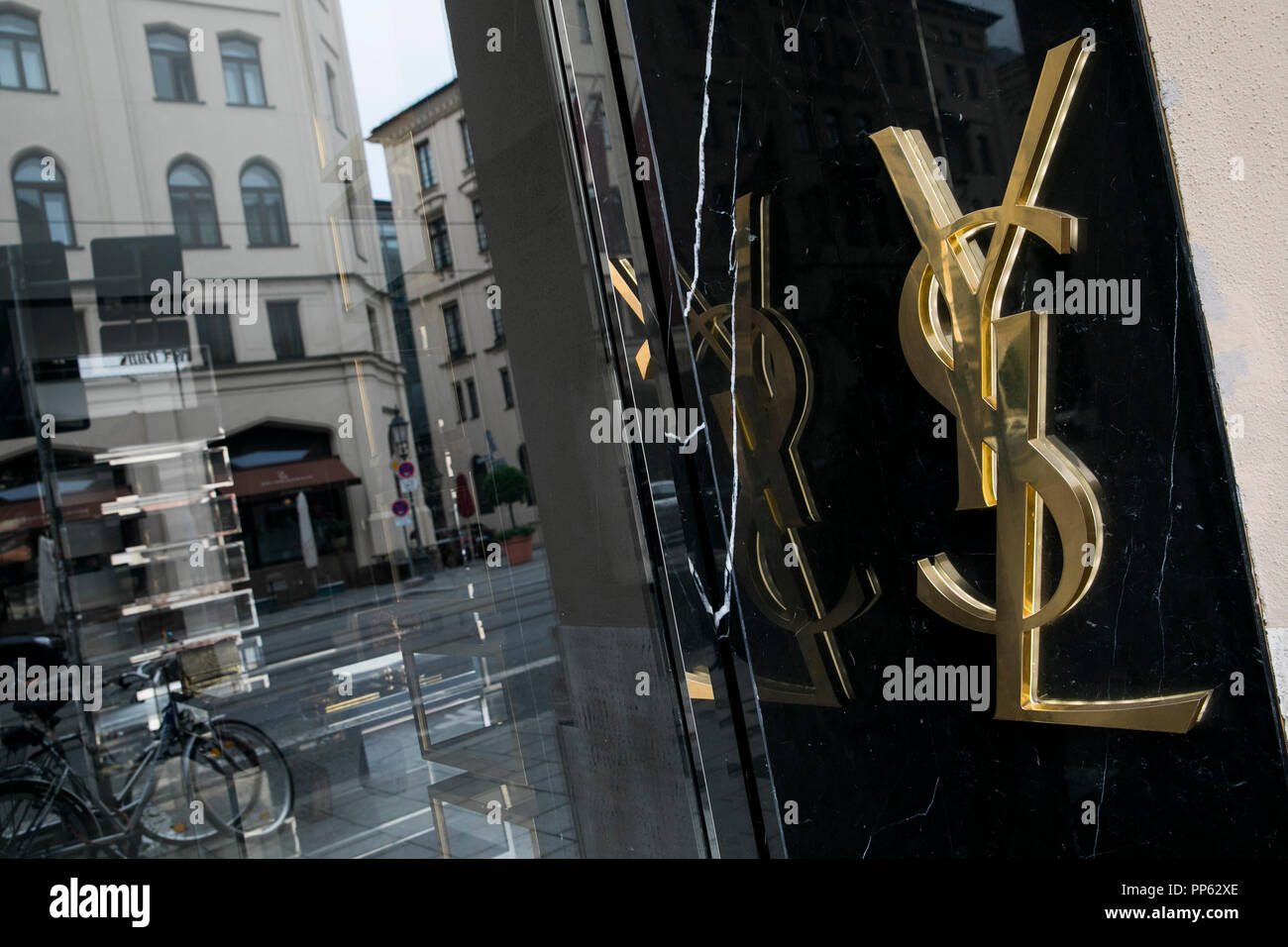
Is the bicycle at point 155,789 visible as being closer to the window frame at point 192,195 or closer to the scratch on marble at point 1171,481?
the window frame at point 192,195

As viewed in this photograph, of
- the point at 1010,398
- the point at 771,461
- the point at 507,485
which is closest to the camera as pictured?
the point at 1010,398

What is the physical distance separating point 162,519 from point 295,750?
1.08 meters

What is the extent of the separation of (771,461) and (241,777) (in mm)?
2521

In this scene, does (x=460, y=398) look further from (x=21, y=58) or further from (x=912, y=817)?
(x=21, y=58)

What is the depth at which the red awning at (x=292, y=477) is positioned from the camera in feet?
11.7

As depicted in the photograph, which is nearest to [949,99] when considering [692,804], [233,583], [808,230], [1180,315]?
[808,230]

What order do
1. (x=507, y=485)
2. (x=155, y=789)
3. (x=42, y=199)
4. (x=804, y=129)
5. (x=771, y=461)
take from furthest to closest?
(x=155, y=789) → (x=42, y=199) → (x=507, y=485) → (x=771, y=461) → (x=804, y=129)

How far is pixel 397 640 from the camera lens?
3570 mm

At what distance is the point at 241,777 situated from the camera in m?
3.61

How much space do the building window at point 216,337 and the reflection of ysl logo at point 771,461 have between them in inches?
76.4

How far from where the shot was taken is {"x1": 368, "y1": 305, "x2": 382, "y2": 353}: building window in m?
3.49

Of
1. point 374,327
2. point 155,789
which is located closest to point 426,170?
point 374,327

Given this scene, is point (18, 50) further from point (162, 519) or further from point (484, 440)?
point (484, 440)

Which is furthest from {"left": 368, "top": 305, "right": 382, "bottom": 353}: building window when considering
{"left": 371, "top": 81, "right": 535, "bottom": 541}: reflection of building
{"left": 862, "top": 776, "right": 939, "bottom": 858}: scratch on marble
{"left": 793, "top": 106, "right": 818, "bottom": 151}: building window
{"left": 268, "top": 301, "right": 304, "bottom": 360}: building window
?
{"left": 862, "top": 776, "right": 939, "bottom": 858}: scratch on marble
